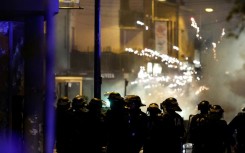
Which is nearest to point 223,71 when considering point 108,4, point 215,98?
point 215,98

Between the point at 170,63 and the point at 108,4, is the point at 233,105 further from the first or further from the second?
the point at 108,4

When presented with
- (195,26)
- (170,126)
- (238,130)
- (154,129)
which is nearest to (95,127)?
(154,129)

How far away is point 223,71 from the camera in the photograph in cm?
7100

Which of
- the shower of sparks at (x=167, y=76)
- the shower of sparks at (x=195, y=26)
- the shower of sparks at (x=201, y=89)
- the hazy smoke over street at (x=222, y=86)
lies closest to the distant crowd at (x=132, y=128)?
the shower of sparks at (x=167, y=76)

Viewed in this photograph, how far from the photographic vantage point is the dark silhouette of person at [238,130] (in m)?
9.01

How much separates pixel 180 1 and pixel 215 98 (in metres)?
13.6

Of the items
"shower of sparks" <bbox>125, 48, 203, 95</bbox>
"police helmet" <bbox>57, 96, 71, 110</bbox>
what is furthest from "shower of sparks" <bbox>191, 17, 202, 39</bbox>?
"police helmet" <bbox>57, 96, 71, 110</bbox>

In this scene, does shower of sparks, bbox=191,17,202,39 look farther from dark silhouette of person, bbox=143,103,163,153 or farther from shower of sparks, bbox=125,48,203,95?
dark silhouette of person, bbox=143,103,163,153

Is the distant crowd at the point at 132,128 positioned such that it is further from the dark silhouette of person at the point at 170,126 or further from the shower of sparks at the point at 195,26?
the shower of sparks at the point at 195,26

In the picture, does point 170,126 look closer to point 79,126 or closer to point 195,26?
point 79,126

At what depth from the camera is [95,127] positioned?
28.6ft

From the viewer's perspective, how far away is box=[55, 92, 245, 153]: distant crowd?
8.59m

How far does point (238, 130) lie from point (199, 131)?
0.76 m

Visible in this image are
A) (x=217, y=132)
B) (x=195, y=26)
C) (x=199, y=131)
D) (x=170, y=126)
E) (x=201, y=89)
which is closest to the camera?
(x=170, y=126)
